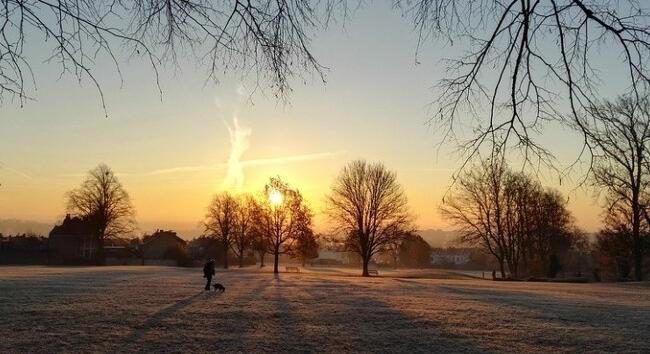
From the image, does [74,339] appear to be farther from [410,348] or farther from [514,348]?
[514,348]

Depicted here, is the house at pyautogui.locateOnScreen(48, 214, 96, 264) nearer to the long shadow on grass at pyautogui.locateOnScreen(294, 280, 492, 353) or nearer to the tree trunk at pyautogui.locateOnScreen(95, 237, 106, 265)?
the tree trunk at pyautogui.locateOnScreen(95, 237, 106, 265)

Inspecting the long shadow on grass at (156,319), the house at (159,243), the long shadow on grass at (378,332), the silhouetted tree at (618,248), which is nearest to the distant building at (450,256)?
the house at (159,243)

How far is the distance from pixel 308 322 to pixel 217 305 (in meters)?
5.01

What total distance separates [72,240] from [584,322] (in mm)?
92215

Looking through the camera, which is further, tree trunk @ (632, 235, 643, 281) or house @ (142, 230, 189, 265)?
house @ (142, 230, 189, 265)

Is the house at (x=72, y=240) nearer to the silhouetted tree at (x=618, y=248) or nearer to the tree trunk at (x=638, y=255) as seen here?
the silhouetted tree at (x=618, y=248)

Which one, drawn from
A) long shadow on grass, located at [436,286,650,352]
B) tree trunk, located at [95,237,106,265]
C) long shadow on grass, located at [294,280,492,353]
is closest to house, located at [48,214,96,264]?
tree trunk, located at [95,237,106,265]

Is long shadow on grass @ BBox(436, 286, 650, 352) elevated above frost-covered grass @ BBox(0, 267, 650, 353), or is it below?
below

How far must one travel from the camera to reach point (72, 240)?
94375 millimetres

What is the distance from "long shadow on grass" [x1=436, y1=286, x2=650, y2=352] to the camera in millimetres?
14758

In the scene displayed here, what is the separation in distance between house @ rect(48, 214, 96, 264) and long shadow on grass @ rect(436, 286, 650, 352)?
83.0 metres

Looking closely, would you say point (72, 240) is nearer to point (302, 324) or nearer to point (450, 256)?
point (302, 324)

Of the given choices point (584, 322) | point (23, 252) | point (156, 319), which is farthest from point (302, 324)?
point (23, 252)

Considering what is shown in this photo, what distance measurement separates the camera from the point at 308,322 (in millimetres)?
17094
